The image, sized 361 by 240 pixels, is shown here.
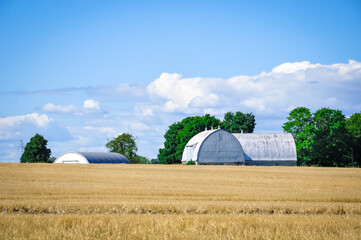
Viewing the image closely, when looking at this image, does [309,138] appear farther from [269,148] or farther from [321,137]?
[269,148]

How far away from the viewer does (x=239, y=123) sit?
125 m

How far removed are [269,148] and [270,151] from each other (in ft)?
2.25

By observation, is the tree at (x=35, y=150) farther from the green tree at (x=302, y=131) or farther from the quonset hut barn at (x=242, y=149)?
the green tree at (x=302, y=131)

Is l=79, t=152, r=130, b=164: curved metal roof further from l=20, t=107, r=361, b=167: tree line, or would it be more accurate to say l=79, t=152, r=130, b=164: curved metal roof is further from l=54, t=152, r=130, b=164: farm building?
l=20, t=107, r=361, b=167: tree line

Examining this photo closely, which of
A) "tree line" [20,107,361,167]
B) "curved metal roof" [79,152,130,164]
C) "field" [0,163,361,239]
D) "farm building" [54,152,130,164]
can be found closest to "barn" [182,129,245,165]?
"tree line" [20,107,361,167]

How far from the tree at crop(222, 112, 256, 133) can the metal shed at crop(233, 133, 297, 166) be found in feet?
95.5

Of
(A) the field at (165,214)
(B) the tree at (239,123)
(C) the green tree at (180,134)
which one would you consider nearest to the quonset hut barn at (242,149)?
(C) the green tree at (180,134)

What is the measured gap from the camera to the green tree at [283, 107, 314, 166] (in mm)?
93562

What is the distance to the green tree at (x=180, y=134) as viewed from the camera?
106125 mm

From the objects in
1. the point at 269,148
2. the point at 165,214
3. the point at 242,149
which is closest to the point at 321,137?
the point at 269,148

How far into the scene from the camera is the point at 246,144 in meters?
92.4

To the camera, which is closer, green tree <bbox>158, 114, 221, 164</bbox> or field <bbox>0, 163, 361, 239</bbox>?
field <bbox>0, 163, 361, 239</bbox>

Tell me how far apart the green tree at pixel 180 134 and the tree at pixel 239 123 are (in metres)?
10.9

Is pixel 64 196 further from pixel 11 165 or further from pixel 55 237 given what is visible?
pixel 11 165
